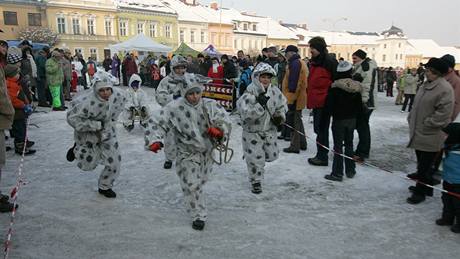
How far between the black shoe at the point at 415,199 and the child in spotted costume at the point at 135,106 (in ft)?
19.7

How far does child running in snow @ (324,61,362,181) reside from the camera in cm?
539

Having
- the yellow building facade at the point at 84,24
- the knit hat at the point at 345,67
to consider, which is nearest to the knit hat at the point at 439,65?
the knit hat at the point at 345,67

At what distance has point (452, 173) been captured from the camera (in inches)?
159

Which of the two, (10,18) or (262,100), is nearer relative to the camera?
(262,100)

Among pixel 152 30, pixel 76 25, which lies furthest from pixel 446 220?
pixel 152 30

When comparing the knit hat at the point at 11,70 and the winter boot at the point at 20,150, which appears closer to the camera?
the knit hat at the point at 11,70

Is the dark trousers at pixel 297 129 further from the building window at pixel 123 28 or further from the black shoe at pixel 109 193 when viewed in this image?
the building window at pixel 123 28

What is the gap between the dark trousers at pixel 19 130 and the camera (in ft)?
22.3

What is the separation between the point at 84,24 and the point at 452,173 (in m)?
47.6

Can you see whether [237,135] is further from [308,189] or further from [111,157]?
[111,157]

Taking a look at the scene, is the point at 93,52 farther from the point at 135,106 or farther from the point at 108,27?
the point at 135,106

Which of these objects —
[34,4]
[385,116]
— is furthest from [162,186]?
[34,4]

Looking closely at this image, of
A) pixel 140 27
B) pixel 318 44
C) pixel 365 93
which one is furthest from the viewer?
pixel 140 27

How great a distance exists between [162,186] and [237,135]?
3753 millimetres
